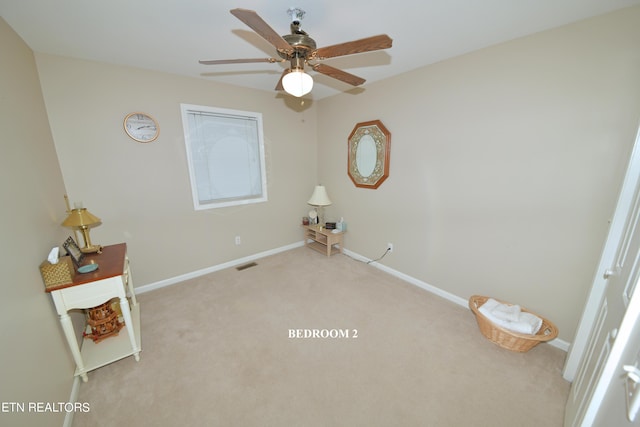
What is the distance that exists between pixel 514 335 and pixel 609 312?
2.26ft

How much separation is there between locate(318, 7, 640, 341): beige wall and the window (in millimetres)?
1669

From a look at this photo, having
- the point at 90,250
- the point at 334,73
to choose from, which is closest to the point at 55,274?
the point at 90,250

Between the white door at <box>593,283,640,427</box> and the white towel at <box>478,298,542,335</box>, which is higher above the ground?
the white door at <box>593,283,640,427</box>

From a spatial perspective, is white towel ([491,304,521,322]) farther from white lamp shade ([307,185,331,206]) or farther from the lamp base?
the lamp base

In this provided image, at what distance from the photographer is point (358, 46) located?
1.21 m

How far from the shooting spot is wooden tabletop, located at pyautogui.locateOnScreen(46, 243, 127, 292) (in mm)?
1452

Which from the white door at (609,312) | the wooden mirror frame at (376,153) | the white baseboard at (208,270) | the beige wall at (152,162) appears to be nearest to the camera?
the white door at (609,312)

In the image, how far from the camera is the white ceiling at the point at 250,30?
4.53ft

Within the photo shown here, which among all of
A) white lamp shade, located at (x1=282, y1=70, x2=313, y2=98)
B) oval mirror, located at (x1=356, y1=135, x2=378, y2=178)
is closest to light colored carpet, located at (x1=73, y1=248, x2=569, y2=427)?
oval mirror, located at (x1=356, y1=135, x2=378, y2=178)

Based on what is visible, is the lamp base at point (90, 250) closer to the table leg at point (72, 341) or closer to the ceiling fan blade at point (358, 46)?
the table leg at point (72, 341)

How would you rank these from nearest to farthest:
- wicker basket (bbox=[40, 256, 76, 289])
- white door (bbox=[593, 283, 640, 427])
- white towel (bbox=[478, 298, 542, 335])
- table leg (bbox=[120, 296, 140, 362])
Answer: white door (bbox=[593, 283, 640, 427])
wicker basket (bbox=[40, 256, 76, 289])
table leg (bbox=[120, 296, 140, 362])
white towel (bbox=[478, 298, 542, 335])

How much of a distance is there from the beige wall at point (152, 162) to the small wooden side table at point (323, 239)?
0.62 metres

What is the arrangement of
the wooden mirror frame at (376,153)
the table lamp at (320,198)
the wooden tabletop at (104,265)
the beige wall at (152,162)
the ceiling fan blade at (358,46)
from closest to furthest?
1. the ceiling fan blade at (358,46)
2. the wooden tabletop at (104,265)
3. the beige wall at (152,162)
4. the wooden mirror frame at (376,153)
5. the table lamp at (320,198)

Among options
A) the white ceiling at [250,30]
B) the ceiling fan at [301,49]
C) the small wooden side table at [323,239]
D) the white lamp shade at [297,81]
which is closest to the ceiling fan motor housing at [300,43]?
the ceiling fan at [301,49]
